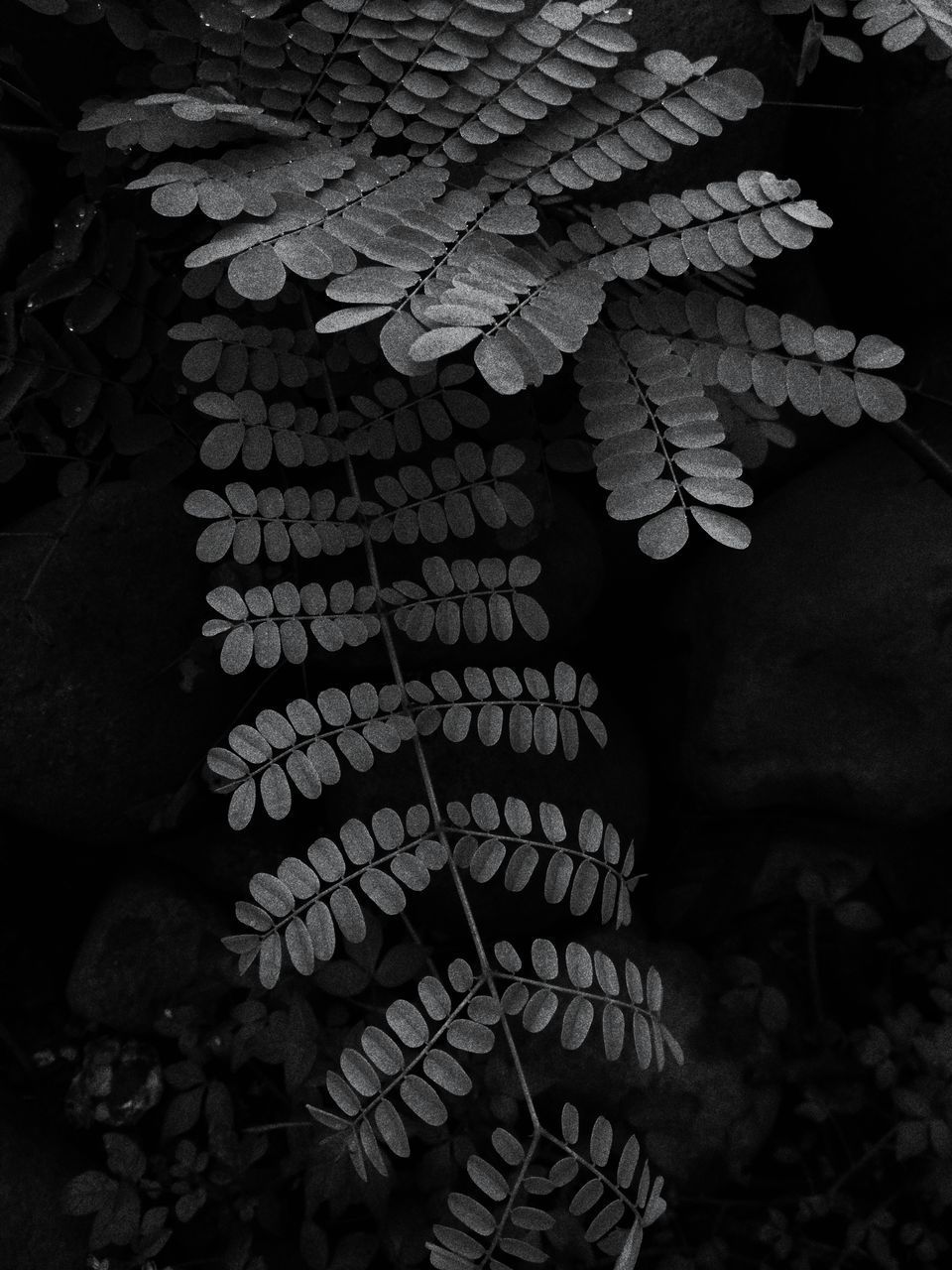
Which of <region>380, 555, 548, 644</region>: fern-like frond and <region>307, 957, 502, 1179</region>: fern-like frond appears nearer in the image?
<region>307, 957, 502, 1179</region>: fern-like frond

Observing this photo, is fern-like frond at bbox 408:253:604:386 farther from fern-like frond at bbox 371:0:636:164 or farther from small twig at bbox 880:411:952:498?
small twig at bbox 880:411:952:498

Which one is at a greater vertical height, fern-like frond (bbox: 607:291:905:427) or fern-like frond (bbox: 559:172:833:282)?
fern-like frond (bbox: 559:172:833:282)

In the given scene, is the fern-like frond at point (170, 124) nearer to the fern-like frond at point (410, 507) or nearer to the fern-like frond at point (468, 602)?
the fern-like frond at point (410, 507)

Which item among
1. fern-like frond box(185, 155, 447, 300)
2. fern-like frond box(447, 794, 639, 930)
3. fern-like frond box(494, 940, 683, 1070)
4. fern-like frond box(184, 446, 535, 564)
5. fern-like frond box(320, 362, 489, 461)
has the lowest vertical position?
fern-like frond box(494, 940, 683, 1070)

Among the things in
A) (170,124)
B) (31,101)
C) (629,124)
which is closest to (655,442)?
(629,124)

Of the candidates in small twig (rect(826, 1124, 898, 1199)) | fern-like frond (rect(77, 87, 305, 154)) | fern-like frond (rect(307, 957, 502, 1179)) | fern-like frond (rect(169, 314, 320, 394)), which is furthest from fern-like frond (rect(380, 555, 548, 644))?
small twig (rect(826, 1124, 898, 1199))
